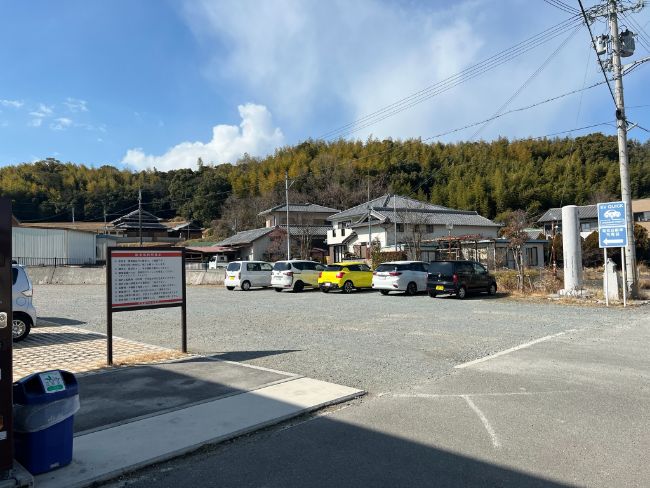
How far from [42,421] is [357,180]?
2885 inches

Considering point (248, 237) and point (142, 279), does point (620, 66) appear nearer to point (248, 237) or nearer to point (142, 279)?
point (142, 279)

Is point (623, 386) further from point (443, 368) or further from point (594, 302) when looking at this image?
point (594, 302)

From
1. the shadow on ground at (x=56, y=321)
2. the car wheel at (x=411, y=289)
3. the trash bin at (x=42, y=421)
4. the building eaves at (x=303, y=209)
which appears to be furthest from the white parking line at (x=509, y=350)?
the building eaves at (x=303, y=209)

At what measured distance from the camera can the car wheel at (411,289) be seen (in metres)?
22.9

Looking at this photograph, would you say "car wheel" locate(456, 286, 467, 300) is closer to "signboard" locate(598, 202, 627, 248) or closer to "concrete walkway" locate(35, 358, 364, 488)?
"signboard" locate(598, 202, 627, 248)

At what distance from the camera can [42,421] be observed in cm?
399

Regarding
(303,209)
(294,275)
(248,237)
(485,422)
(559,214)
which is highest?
(303,209)

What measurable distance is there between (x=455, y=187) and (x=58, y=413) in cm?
6760

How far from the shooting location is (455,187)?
6800 cm

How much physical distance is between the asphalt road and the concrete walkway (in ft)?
0.87

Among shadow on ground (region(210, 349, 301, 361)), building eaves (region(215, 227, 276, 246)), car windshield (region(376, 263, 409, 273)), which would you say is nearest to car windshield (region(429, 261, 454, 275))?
car windshield (region(376, 263, 409, 273))

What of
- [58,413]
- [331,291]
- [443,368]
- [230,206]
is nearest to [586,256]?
[331,291]

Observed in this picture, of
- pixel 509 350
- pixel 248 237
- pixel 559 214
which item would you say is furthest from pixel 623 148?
pixel 559 214

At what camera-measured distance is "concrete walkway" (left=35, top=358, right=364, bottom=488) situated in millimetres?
4438
